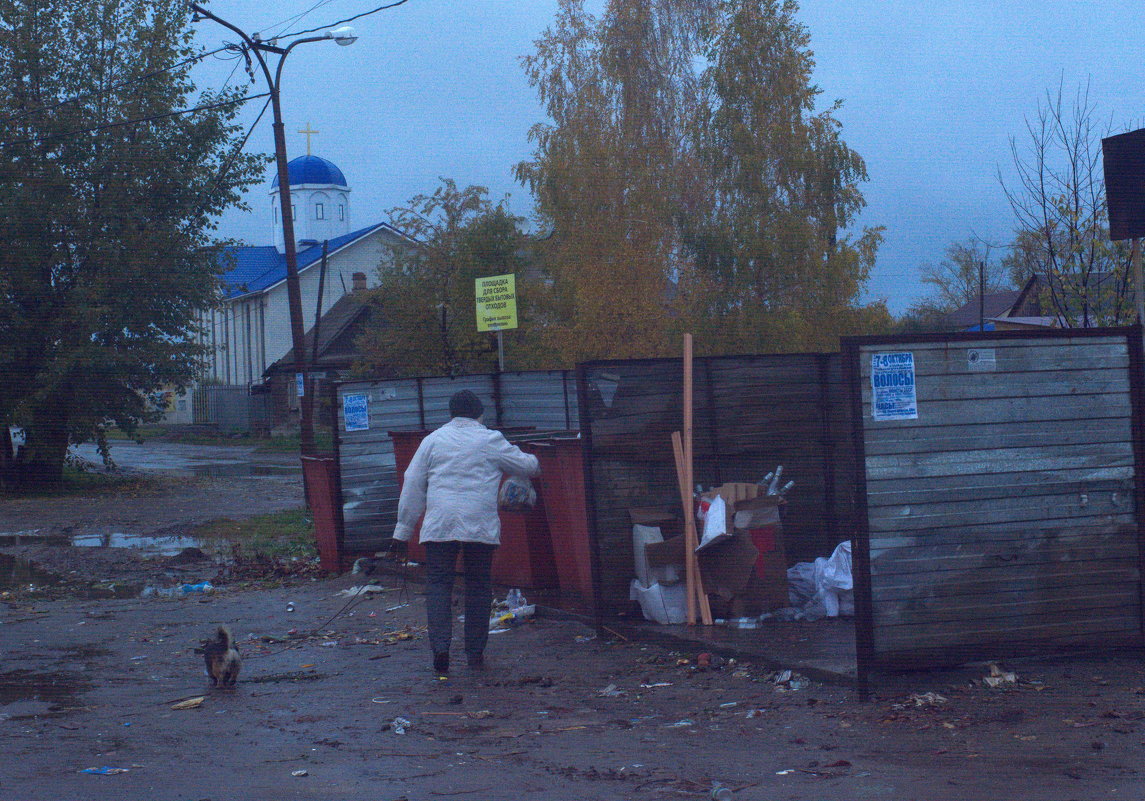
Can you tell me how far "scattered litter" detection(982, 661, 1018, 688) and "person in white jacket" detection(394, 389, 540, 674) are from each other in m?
2.99

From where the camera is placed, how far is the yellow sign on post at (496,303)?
1350 cm

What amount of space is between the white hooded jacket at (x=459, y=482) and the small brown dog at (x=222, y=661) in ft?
3.95

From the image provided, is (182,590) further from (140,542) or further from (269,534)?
(140,542)

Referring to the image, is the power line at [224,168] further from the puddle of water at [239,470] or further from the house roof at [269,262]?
the house roof at [269,262]

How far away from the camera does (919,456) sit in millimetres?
5703

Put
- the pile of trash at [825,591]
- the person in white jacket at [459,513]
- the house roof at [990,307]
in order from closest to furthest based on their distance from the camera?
the person in white jacket at [459,513] → the pile of trash at [825,591] → the house roof at [990,307]

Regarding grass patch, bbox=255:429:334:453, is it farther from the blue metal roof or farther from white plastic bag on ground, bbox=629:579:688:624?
white plastic bag on ground, bbox=629:579:688:624

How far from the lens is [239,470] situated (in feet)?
92.1

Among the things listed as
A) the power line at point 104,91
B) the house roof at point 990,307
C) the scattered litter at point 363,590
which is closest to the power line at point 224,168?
the power line at point 104,91

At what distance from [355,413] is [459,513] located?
178 inches

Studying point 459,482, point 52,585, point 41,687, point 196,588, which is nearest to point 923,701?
point 459,482

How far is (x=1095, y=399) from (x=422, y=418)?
7.10m

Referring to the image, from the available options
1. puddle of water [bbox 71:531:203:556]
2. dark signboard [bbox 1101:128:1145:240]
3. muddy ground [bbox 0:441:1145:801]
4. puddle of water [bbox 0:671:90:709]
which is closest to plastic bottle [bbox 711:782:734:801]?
muddy ground [bbox 0:441:1145:801]

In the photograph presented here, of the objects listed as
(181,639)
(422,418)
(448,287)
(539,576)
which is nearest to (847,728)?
(539,576)
